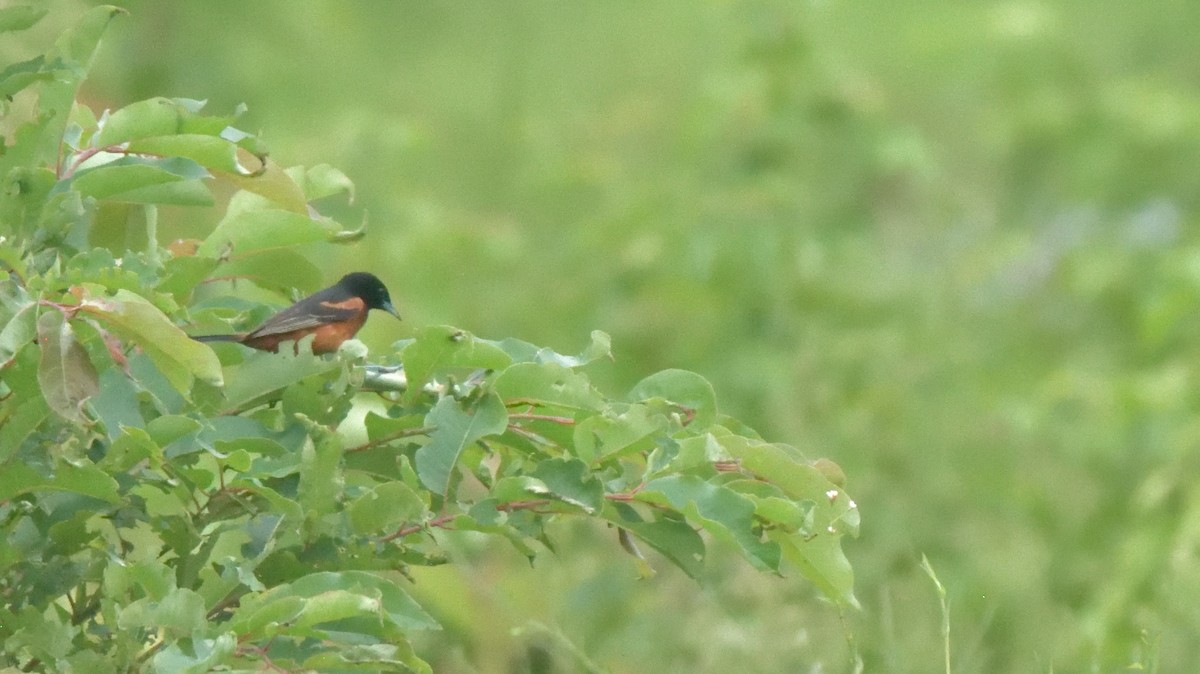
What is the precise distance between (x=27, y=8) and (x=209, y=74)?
733 centimetres

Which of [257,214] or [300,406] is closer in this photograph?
[300,406]

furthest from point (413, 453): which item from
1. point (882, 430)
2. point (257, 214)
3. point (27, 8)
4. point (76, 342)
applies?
point (882, 430)

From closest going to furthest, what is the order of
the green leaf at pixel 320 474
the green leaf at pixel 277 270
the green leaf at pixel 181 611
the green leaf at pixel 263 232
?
the green leaf at pixel 181 611 → the green leaf at pixel 320 474 → the green leaf at pixel 263 232 → the green leaf at pixel 277 270

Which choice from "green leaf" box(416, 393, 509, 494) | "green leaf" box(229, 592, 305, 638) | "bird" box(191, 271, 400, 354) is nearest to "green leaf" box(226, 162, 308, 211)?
"bird" box(191, 271, 400, 354)

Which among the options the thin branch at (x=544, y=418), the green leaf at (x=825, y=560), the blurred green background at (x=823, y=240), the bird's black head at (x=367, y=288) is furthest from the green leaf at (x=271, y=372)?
the blurred green background at (x=823, y=240)

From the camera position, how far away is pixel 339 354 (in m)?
2.22

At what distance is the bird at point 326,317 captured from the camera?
308 centimetres

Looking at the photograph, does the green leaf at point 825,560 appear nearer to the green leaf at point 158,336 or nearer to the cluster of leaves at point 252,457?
the cluster of leaves at point 252,457

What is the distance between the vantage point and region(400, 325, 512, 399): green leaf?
7.13 ft

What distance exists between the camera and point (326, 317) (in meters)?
3.63

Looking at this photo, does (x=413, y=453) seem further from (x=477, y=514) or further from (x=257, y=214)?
(x=257, y=214)

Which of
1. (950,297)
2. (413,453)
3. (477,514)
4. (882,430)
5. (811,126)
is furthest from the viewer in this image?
(950,297)

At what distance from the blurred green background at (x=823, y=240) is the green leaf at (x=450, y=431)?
282 centimetres

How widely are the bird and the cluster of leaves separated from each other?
546 millimetres
